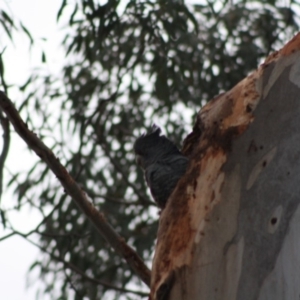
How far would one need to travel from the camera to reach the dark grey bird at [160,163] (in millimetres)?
3049

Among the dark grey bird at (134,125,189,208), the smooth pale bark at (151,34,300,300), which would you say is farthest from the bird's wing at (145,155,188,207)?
the smooth pale bark at (151,34,300,300)

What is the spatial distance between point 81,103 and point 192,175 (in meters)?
3.60

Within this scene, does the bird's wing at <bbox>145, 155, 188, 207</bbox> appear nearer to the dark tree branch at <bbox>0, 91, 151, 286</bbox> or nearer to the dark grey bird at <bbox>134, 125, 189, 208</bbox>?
the dark grey bird at <bbox>134, 125, 189, 208</bbox>

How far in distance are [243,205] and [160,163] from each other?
2.78 ft

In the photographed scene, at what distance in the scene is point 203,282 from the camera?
94.3 inches

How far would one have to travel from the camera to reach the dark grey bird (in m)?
3.05

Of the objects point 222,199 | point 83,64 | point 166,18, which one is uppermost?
point 83,64

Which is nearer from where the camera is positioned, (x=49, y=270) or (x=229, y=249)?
(x=229, y=249)

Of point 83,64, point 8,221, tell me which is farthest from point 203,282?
point 83,64

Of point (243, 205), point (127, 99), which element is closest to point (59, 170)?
point (243, 205)

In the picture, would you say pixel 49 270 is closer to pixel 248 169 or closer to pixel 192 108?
pixel 192 108

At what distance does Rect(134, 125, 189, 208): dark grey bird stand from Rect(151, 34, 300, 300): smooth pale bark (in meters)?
0.24

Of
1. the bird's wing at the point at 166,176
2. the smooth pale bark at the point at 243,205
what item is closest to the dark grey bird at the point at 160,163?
the bird's wing at the point at 166,176

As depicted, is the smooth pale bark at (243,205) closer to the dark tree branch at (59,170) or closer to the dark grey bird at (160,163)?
the dark grey bird at (160,163)
